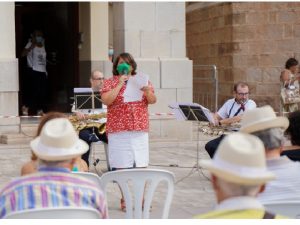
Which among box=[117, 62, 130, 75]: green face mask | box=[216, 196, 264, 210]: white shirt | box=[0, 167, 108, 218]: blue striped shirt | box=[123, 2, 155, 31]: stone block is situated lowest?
box=[0, 167, 108, 218]: blue striped shirt

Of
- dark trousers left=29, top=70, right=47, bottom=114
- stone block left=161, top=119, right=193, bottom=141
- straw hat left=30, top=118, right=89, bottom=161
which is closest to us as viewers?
straw hat left=30, top=118, right=89, bottom=161

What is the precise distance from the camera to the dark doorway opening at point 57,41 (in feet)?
56.1

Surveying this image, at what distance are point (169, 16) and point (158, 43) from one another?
55 centimetres

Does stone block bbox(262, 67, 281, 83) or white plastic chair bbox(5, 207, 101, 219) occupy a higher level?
stone block bbox(262, 67, 281, 83)

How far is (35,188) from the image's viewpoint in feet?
13.8

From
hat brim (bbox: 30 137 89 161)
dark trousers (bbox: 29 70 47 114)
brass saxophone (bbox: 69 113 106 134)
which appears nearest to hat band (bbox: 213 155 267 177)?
hat brim (bbox: 30 137 89 161)

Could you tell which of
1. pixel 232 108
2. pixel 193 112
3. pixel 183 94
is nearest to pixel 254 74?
pixel 183 94

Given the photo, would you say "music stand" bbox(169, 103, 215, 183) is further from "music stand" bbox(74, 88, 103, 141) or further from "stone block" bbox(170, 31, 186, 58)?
"stone block" bbox(170, 31, 186, 58)

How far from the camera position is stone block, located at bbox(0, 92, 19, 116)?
13133 millimetres

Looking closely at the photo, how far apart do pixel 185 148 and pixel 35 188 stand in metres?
9.30

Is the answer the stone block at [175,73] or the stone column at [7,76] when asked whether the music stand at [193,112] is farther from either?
the stone column at [7,76]

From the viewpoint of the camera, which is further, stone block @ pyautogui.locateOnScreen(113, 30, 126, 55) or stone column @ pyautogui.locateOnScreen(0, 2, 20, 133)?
stone block @ pyautogui.locateOnScreen(113, 30, 126, 55)

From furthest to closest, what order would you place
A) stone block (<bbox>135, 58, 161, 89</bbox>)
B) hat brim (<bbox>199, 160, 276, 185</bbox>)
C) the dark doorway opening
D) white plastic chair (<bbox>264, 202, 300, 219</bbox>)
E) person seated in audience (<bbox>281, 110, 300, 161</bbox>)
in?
the dark doorway opening < stone block (<bbox>135, 58, 161, 89</bbox>) < person seated in audience (<bbox>281, 110, 300, 161</bbox>) < white plastic chair (<bbox>264, 202, 300, 219</bbox>) < hat brim (<bbox>199, 160, 276, 185</bbox>)

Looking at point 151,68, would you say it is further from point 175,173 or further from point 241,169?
point 241,169
